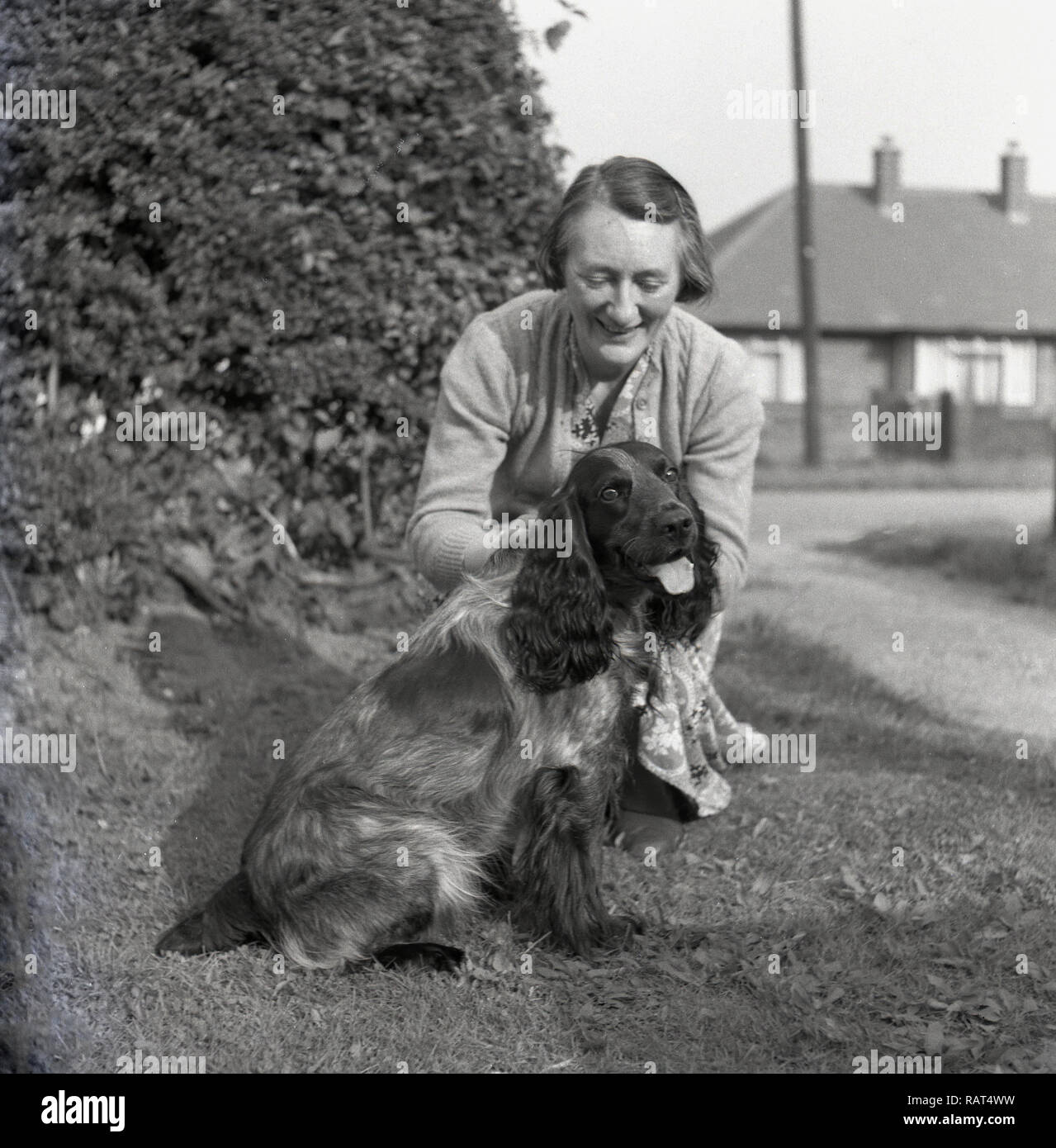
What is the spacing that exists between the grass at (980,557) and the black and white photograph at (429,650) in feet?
0.27

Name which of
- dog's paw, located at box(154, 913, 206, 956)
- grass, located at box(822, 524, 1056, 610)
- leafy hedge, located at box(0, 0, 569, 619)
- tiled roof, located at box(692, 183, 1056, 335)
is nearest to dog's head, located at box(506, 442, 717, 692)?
dog's paw, located at box(154, 913, 206, 956)

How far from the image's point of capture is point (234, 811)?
13.7ft

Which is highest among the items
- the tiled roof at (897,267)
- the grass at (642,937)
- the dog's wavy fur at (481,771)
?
the tiled roof at (897,267)

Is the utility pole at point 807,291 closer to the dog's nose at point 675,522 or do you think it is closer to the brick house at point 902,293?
the brick house at point 902,293

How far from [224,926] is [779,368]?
26.1 m

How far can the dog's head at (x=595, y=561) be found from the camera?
3.11 meters

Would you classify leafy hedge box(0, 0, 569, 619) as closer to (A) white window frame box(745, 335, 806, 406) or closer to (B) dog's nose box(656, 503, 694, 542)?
(B) dog's nose box(656, 503, 694, 542)

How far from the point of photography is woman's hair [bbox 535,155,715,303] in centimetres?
351

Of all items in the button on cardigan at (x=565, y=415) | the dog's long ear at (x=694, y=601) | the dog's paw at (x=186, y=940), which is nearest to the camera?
the dog's paw at (x=186, y=940)

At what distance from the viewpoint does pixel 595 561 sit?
324 cm

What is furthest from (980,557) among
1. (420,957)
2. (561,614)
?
(420,957)

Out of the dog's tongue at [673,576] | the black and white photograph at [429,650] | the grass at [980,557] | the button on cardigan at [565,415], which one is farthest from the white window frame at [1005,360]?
the dog's tongue at [673,576]

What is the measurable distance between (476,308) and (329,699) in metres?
1.90
